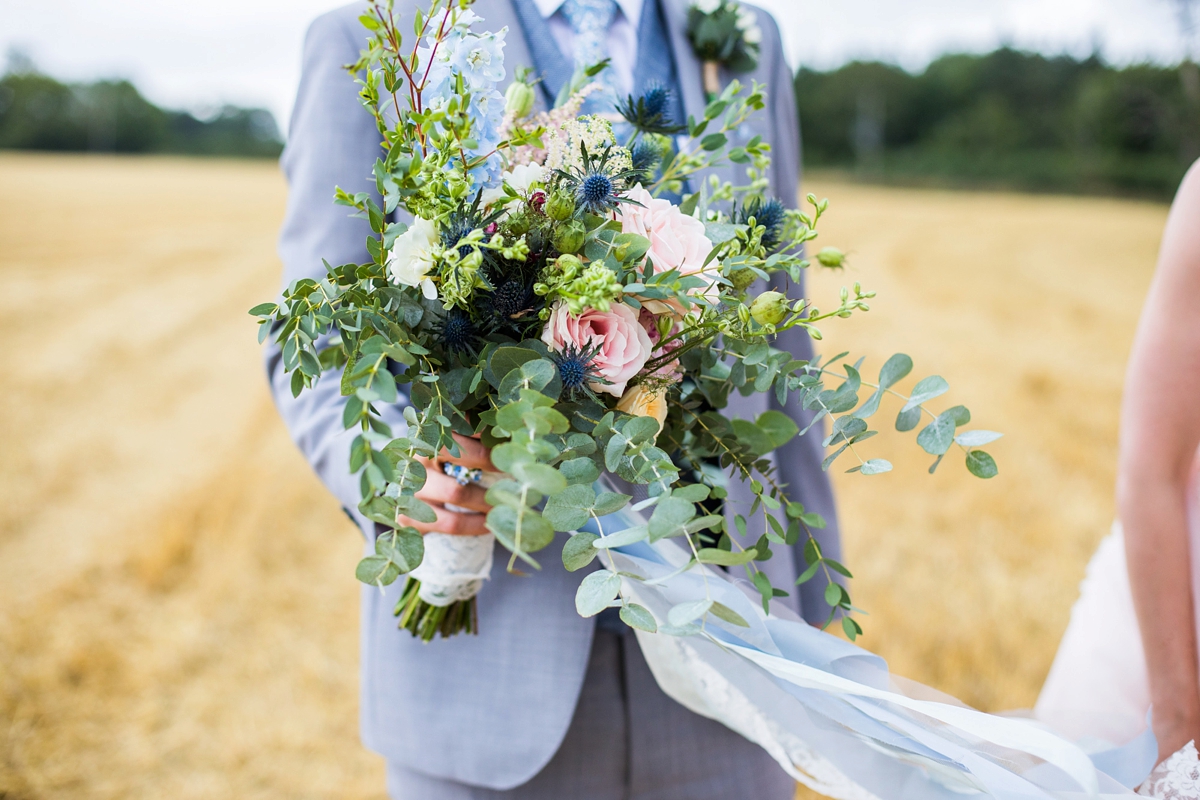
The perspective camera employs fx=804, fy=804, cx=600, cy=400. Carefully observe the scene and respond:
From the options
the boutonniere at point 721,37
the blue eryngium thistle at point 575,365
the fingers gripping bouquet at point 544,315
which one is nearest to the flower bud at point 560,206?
the fingers gripping bouquet at point 544,315

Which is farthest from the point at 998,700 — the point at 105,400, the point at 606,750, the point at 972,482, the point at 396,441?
the point at 105,400

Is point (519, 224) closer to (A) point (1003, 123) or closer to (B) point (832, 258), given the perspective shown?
(B) point (832, 258)

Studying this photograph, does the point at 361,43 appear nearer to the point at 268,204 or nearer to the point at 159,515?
the point at 159,515

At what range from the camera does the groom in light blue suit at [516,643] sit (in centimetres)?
102

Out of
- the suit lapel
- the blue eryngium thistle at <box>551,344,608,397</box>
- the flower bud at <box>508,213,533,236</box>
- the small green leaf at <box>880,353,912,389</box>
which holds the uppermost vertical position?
the suit lapel

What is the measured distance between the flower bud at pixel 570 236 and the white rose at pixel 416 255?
105mm

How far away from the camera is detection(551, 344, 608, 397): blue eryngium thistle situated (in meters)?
0.69

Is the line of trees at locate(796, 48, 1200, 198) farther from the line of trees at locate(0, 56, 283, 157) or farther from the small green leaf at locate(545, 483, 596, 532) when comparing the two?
the small green leaf at locate(545, 483, 596, 532)

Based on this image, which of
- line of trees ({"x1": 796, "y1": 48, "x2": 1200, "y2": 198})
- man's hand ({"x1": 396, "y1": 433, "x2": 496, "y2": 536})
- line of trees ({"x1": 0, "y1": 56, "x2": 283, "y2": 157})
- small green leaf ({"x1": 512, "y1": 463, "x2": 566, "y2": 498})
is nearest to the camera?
small green leaf ({"x1": 512, "y1": 463, "x2": 566, "y2": 498})

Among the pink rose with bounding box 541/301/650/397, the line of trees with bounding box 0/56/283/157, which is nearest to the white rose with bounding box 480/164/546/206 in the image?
the pink rose with bounding box 541/301/650/397

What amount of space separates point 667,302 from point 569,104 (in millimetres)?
222

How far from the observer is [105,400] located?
16.8ft

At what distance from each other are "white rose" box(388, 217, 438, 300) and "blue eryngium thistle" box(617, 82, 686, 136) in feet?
0.99

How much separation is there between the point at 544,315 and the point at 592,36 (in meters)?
0.56
